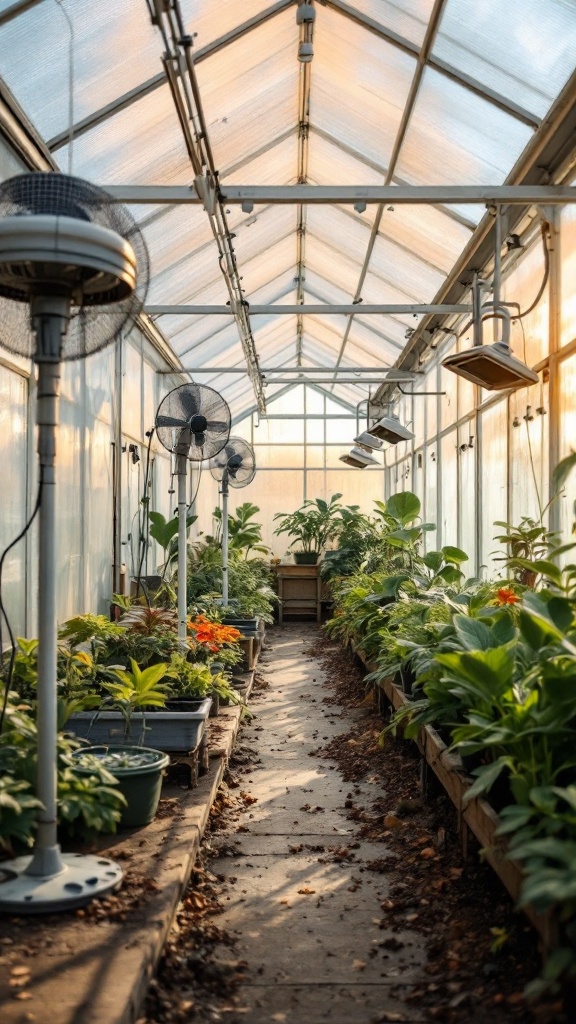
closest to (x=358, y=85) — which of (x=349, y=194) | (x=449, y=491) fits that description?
(x=349, y=194)

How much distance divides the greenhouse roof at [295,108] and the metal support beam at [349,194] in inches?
1.0

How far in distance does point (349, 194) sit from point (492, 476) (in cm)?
297

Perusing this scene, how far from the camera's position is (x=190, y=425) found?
18.3 feet

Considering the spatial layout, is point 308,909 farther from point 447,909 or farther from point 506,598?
point 506,598

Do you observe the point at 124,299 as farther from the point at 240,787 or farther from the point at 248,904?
the point at 240,787

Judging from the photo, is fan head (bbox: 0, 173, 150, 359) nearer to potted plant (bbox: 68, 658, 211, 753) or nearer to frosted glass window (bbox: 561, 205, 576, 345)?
potted plant (bbox: 68, 658, 211, 753)

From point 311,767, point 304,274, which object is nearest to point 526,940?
point 311,767

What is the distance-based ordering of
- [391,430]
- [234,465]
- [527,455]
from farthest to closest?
[234,465] < [391,430] < [527,455]

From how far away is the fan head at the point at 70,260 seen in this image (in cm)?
256

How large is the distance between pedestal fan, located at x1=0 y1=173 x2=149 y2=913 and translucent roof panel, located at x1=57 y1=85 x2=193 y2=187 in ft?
9.14

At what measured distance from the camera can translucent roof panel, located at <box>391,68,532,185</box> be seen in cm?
524

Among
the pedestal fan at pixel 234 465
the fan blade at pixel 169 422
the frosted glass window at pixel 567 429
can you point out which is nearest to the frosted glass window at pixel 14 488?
the fan blade at pixel 169 422

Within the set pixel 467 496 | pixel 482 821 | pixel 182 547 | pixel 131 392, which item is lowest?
pixel 482 821

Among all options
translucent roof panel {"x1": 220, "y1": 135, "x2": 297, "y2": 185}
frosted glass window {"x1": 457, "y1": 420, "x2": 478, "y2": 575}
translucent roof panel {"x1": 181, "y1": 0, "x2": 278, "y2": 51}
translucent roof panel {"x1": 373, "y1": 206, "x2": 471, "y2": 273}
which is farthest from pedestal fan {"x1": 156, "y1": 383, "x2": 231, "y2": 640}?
frosted glass window {"x1": 457, "y1": 420, "x2": 478, "y2": 575}
